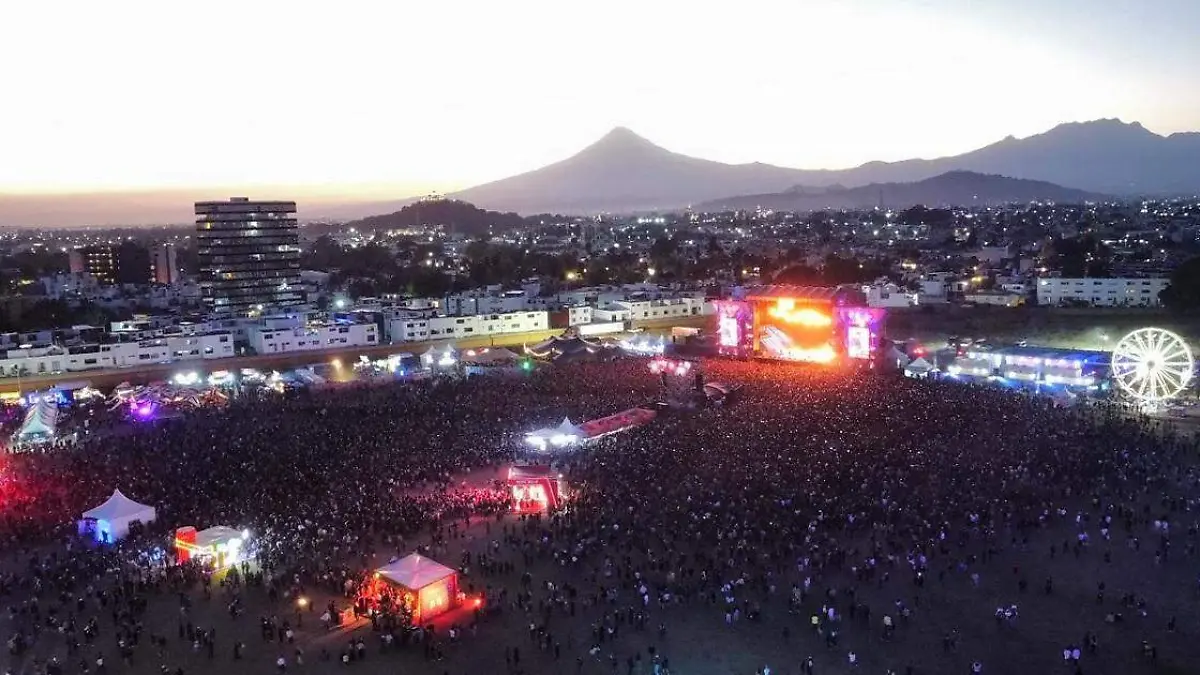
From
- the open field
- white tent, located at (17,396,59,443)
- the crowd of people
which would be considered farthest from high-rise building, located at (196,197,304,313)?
the open field

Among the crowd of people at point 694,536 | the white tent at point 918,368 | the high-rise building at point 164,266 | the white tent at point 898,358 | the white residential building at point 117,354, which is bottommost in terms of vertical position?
the crowd of people at point 694,536

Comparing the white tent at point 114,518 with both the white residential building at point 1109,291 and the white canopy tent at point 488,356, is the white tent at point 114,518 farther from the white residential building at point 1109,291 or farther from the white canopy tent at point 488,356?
the white residential building at point 1109,291

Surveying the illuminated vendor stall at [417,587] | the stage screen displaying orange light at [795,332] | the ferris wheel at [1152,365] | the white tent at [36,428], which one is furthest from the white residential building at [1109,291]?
the white tent at [36,428]

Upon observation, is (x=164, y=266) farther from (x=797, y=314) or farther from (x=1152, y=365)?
(x=1152, y=365)

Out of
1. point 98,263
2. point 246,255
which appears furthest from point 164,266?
point 246,255

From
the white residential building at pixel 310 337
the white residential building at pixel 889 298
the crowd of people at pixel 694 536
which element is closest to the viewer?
the crowd of people at pixel 694 536
